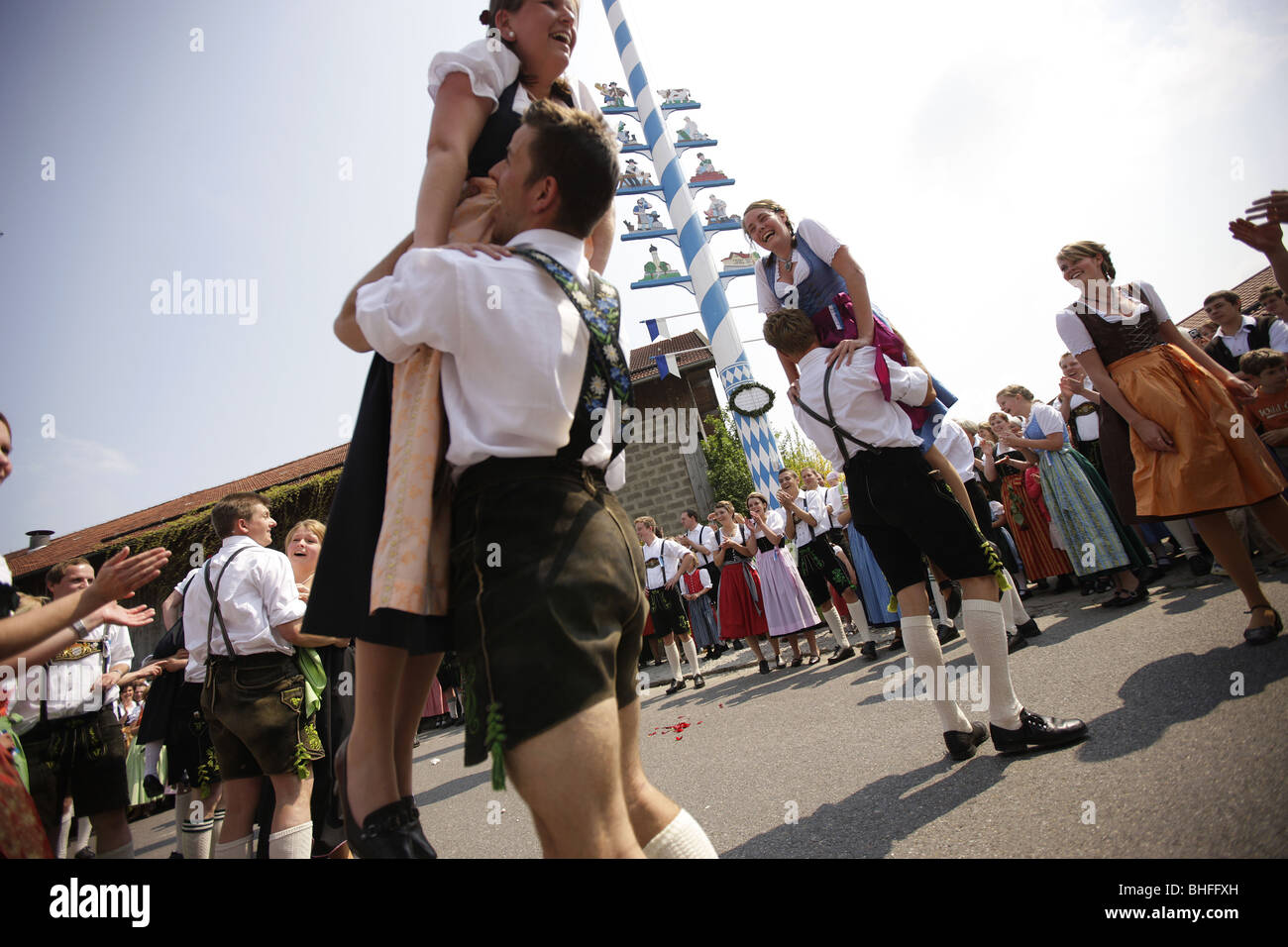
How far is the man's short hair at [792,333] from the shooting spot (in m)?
3.38

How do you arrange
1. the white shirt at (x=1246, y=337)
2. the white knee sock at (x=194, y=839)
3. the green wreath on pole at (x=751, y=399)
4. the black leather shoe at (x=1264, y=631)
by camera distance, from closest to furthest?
the black leather shoe at (x=1264, y=631) → the white knee sock at (x=194, y=839) → the white shirt at (x=1246, y=337) → the green wreath on pole at (x=751, y=399)

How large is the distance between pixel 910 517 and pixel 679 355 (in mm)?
25945

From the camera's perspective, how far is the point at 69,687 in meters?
4.85

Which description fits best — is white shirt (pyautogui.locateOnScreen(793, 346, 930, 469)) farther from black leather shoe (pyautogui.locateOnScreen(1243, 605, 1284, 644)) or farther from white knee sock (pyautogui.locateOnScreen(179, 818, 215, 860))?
white knee sock (pyautogui.locateOnScreen(179, 818, 215, 860))

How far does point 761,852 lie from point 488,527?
185 cm

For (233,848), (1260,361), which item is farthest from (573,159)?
(1260,361)

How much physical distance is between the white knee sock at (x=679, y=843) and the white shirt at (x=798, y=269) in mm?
2622

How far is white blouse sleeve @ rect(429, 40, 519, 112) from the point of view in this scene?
1737 mm

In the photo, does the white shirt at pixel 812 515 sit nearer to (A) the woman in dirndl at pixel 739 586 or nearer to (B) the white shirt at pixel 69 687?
(A) the woman in dirndl at pixel 739 586

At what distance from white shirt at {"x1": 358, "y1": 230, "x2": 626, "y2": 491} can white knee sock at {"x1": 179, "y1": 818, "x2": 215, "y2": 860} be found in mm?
5069

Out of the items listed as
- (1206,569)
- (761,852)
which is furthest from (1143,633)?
(761,852)

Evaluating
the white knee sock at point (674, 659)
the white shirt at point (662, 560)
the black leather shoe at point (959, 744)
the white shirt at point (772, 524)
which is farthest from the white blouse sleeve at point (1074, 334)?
the white shirt at point (662, 560)
